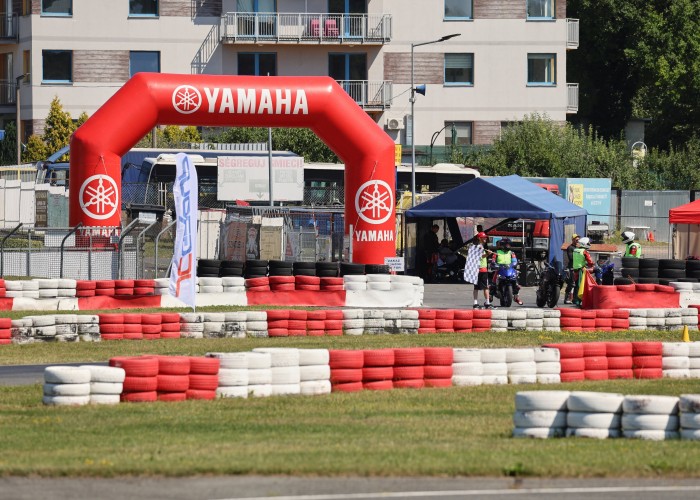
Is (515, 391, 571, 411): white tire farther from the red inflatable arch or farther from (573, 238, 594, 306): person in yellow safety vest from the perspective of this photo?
the red inflatable arch

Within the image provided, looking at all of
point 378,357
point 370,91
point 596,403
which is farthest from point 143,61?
point 596,403

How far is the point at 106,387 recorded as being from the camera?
46.4 feet

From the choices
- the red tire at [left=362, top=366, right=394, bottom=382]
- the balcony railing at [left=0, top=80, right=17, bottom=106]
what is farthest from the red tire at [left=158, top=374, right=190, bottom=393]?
the balcony railing at [left=0, top=80, right=17, bottom=106]

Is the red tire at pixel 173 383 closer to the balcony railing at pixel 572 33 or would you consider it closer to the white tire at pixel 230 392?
the white tire at pixel 230 392

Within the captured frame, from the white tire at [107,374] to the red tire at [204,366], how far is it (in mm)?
779

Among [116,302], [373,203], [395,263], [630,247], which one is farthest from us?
[630,247]

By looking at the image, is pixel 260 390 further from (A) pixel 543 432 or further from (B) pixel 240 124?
(B) pixel 240 124

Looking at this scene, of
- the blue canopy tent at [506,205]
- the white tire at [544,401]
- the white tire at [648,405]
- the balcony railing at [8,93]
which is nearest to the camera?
the white tire at [648,405]

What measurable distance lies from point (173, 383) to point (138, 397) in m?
0.40

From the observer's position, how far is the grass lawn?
10.6 meters

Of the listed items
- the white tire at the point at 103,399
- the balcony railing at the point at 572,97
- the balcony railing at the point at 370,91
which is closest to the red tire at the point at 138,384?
the white tire at the point at 103,399

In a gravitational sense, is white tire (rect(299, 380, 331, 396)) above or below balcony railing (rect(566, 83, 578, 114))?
below

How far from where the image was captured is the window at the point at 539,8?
61.9 m

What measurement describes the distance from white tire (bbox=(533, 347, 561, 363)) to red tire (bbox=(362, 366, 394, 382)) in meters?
1.89
